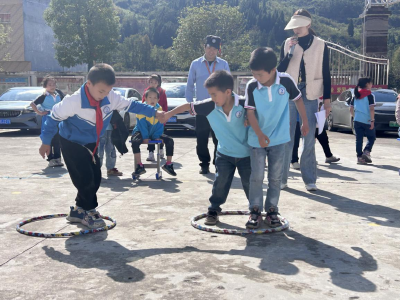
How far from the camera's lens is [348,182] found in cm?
781

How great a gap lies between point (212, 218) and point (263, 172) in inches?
26.7

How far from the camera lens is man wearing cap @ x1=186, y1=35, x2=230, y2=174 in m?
8.60

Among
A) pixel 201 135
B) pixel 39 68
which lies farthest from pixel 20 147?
pixel 39 68

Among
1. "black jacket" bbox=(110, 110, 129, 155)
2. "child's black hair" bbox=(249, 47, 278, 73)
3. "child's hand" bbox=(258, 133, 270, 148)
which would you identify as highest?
"child's black hair" bbox=(249, 47, 278, 73)

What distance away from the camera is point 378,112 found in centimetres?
1641

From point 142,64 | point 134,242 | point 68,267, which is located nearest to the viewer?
point 68,267

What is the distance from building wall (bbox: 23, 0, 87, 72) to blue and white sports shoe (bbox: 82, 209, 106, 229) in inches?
2537

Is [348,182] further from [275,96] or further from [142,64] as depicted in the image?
[142,64]

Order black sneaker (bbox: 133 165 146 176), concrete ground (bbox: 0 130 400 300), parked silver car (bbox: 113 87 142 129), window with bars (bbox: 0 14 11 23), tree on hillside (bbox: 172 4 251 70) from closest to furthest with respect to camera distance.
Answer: concrete ground (bbox: 0 130 400 300), black sneaker (bbox: 133 165 146 176), parked silver car (bbox: 113 87 142 129), window with bars (bbox: 0 14 11 23), tree on hillside (bbox: 172 4 251 70)

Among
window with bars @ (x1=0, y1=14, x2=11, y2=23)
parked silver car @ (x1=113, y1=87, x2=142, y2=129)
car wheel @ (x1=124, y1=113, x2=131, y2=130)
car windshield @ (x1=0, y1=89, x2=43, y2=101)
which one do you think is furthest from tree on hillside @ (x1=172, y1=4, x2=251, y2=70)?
car wheel @ (x1=124, y1=113, x2=131, y2=130)

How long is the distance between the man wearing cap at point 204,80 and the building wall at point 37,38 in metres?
61.0

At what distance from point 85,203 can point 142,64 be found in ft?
468

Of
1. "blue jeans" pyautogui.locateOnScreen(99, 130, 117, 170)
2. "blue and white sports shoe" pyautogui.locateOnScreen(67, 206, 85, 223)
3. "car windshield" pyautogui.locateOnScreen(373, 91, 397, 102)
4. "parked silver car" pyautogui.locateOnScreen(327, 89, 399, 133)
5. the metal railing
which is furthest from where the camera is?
the metal railing

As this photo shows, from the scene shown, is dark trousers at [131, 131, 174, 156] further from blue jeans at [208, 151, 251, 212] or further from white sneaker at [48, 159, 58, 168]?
blue jeans at [208, 151, 251, 212]
